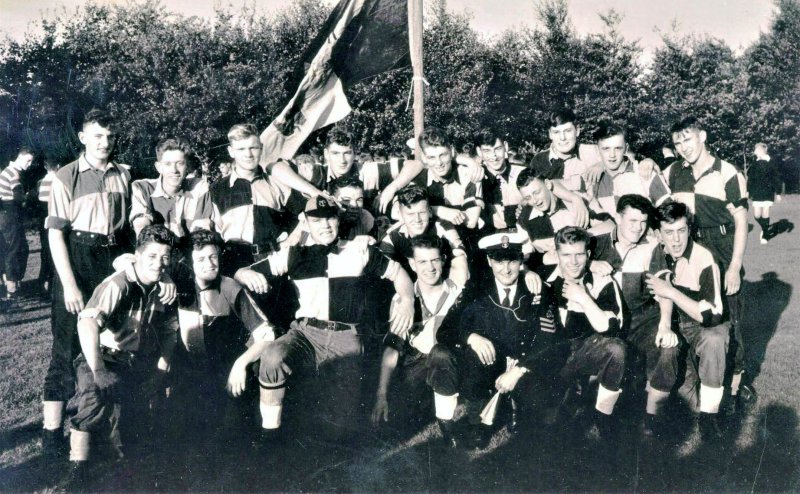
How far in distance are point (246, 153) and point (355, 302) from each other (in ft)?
4.39

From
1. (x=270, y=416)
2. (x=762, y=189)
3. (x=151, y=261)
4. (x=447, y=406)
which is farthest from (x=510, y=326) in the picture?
(x=762, y=189)

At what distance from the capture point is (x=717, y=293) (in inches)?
162

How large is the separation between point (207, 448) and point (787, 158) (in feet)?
94.9

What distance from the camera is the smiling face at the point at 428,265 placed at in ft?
13.4

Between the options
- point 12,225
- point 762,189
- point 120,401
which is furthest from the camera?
point 762,189

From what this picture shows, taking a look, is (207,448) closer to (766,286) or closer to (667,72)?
(766,286)

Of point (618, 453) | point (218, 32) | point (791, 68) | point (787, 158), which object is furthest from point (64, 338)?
point (787, 158)

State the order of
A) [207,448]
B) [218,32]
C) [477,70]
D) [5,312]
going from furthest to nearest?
1. [477,70]
2. [218,32]
3. [5,312]
4. [207,448]

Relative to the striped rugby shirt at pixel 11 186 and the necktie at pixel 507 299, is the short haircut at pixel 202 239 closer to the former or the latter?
the necktie at pixel 507 299

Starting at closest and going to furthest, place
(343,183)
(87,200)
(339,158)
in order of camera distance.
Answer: (87,200) < (343,183) < (339,158)

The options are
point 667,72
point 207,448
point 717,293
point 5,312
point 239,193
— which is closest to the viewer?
point 207,448

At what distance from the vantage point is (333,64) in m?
5.75

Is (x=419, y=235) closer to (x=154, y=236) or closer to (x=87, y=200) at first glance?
(x=154, y=236)

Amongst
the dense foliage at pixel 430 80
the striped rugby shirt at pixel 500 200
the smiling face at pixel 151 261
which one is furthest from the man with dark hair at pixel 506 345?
the dense foliage at pixel 430 80
